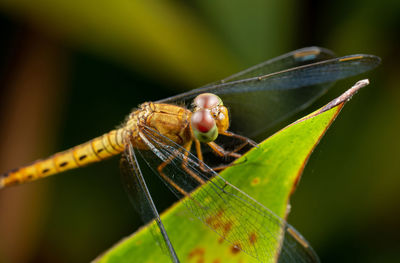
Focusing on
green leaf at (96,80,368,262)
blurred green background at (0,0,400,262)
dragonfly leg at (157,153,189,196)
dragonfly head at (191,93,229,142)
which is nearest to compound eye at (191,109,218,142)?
dragonfly head at (191,93,229,142)

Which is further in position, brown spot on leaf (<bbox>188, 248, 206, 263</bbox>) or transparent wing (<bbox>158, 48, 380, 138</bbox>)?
transparent wing (<bbox>158, 48, 380, 138</bbox>)

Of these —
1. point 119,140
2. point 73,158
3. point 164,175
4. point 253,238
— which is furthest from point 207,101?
point 73,158

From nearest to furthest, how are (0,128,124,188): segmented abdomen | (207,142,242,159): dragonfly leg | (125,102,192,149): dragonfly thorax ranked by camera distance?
(207,142,242,159): dragonfly leg
(125,102,192,149): dragonfly thorax
(0,128,124,188): segmented abdomen

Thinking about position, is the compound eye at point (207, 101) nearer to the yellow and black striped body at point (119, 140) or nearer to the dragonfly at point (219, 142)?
the dragonfly at point (219, 142)

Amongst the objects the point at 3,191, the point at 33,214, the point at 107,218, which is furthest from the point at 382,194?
the point at 3,191

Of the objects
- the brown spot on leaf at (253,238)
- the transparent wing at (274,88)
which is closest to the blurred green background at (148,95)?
the transparent wing at (274,88)

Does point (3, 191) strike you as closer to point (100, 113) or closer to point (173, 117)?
point (100, 113)

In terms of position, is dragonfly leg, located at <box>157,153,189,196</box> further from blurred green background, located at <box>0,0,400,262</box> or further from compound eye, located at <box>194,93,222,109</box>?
blurred green background, located at <box>0,0,400,262</box>

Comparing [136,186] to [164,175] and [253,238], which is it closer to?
[164,175]
